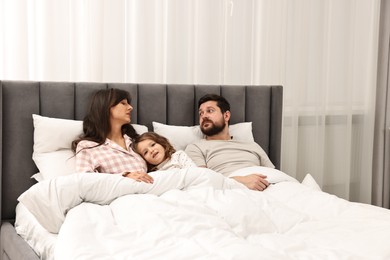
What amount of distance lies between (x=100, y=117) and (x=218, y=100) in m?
0.71

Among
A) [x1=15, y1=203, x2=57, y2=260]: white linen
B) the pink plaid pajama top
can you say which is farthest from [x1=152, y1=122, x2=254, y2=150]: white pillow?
[x1=15, y1=203, x2=57, y2=260]: white linen

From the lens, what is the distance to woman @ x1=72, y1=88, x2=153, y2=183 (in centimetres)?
255

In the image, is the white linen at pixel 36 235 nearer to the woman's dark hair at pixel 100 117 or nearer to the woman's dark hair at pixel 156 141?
the woman's dark hair at pixel 100 117

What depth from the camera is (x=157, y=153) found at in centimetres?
268

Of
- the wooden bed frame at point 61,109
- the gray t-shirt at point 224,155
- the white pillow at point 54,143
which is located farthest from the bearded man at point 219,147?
the white pillow at point 54,143

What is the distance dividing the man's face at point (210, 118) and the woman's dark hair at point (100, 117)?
1.38 ft

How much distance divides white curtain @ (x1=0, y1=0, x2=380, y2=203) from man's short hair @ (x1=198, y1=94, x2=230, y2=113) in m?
0.39

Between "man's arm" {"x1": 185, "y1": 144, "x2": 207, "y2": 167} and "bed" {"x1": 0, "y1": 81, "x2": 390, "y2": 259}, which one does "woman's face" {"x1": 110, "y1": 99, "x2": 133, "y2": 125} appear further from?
"man's arm" {"x1": 185, "y1": 144, "x2": 207, "y2": 167}

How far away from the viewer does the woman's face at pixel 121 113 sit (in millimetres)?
2736

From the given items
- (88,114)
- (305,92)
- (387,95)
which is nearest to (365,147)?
(387,95)

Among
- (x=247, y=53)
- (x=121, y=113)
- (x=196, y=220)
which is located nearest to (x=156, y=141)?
(x=121, y=113)

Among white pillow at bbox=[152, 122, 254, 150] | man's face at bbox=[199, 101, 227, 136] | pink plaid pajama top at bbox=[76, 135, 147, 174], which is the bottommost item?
pink plaid pajama top at bbox=[76, 135, 147, 174]

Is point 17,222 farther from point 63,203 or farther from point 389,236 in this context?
point 389,236

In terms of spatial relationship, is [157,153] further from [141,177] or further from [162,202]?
[162,202]
